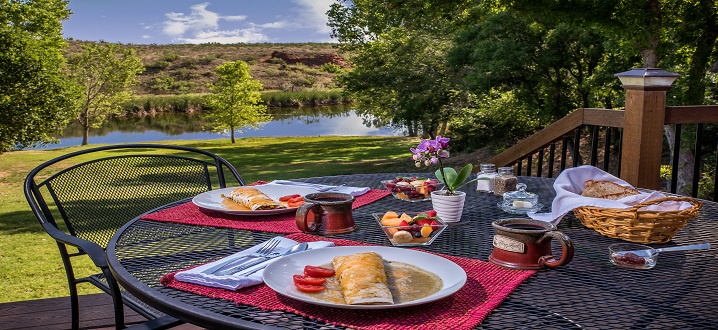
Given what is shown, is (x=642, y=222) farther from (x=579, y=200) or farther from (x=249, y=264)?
(x=249, y=264)

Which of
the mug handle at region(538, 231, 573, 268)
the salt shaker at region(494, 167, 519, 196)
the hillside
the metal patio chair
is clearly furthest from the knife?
the hillside

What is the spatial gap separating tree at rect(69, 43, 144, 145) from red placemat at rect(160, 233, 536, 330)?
24.4 meters

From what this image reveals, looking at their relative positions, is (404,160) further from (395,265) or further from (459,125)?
(395,265)

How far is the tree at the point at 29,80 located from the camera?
45.8 feet

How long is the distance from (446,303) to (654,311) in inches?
15.3

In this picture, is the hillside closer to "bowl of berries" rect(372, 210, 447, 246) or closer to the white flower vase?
the white flower vase

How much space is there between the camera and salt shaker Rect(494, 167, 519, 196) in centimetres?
214

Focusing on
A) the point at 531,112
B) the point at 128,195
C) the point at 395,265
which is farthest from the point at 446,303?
the point at 531,112

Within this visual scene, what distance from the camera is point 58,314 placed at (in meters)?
3.16

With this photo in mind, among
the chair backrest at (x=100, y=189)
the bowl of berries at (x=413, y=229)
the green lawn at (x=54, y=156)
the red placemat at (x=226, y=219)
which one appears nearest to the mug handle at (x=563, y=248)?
the bowl of berries at (x=413, y=229)

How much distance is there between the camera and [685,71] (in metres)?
8.08

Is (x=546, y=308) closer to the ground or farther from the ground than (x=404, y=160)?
farther from the ground

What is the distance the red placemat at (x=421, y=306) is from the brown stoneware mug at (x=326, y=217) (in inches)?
15.5

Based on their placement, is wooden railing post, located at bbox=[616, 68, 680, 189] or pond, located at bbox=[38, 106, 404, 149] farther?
pond, located at bbox=[38, 106, 404, 149]
